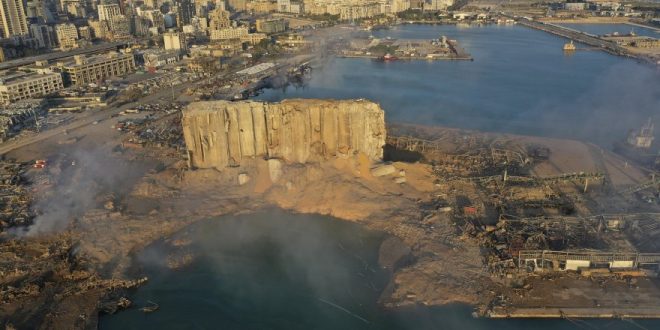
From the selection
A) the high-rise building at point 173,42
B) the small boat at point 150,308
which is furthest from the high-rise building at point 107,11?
the small boat at point 150,308

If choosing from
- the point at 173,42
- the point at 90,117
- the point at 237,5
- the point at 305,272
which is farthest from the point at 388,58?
the point at 237,5

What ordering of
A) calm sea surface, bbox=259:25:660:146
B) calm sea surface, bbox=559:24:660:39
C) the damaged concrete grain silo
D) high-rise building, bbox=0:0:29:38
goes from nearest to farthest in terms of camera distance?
the damaged concrete grain silo
calm sea surface, bbox=259:25:660:146
high-rise building, bbox=0:0:29:38
calm sea surface, bbox=559:24:660:39

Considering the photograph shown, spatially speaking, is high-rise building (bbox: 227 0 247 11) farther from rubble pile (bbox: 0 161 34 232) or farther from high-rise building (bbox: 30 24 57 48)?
rubble pile (bbox: 0 161 34 232)

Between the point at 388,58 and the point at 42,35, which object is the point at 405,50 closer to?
the point at 388,58

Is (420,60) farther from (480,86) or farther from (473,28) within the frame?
(473,28)

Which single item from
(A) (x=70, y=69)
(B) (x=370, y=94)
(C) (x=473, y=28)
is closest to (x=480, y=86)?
(B) (x=370, y=94)

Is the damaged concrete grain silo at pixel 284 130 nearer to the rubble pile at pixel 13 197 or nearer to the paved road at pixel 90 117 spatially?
the rubble pile at pixel 13 197

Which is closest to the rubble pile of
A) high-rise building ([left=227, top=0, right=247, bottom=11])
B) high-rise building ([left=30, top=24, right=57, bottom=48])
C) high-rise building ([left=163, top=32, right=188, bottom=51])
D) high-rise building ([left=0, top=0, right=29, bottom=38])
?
high-rise building ([left=163, top=32, right=188, bottom=51])
